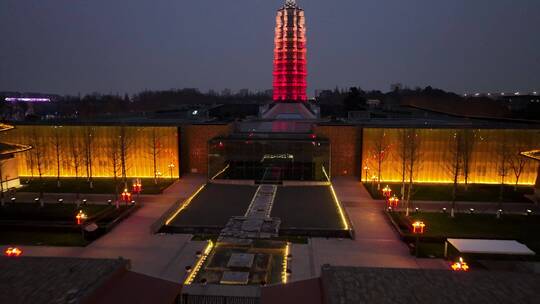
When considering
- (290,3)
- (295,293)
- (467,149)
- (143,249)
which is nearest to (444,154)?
(467,149)

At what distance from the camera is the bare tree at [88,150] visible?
29470 mm

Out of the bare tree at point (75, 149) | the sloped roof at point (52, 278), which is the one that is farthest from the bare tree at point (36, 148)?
the sloped roof at point (52, 278)

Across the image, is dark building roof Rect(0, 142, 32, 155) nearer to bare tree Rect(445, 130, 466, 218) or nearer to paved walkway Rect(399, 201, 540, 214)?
paved walkway Rect(399, 201, 540, 214)

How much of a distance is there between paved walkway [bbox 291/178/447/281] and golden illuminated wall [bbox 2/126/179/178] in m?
15.5

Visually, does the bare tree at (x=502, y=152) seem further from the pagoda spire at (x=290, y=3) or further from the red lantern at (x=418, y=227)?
the pagoda spire at (x=290, y=3)

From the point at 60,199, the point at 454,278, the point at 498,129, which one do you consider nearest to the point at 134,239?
the point at 60,199

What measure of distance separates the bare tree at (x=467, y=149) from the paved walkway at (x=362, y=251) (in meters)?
8.96

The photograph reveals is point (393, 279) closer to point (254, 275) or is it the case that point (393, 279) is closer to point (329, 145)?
point (254, 275)

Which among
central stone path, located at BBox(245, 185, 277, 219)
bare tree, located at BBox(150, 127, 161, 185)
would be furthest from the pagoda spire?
central stone path, located at BBox(245, 185, 277, 219)

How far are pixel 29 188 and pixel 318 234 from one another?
2032 centimetres

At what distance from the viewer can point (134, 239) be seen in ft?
61.7

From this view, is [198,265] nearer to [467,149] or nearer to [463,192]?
[463,192]

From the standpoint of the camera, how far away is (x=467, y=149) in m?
27.7

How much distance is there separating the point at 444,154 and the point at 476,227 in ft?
32.1
